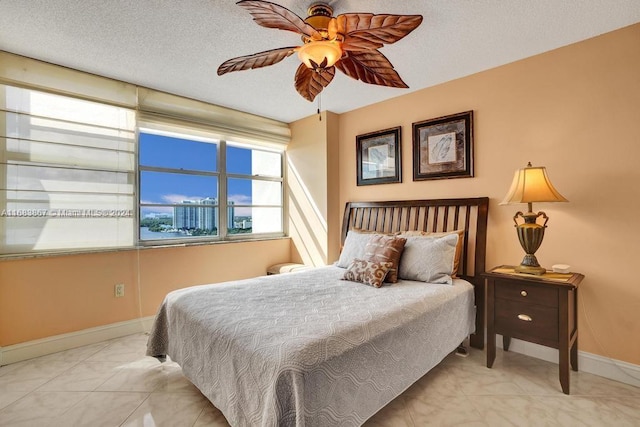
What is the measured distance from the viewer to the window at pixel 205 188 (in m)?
3.30

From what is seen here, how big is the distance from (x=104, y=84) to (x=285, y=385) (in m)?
3.08

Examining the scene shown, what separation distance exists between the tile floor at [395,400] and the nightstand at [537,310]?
175mm

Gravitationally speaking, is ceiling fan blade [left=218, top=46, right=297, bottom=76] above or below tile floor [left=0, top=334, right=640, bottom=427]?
above

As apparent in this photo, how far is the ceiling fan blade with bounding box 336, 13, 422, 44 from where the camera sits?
154 cm

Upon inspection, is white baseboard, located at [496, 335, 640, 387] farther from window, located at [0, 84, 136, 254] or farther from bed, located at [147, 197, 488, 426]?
window, located at [0, 84, 136, 254]

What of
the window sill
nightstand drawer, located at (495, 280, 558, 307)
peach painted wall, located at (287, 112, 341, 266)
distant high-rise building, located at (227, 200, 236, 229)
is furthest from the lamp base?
distant high-rise building, located at (227, 200, 236, 229)

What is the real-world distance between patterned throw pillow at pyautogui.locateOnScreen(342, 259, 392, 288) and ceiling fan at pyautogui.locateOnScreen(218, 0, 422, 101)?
4.34 ft

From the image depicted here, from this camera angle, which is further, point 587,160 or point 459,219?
point 459,219

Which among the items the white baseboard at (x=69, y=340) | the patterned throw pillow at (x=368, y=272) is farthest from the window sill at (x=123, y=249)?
the patterned throw pillow at (x=368, y=272)

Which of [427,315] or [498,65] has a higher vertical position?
[498,65]

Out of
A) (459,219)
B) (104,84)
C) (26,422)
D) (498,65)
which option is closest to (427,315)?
(459,219)

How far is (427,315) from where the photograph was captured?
1925 mm

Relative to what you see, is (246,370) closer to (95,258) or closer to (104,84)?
(95,258)

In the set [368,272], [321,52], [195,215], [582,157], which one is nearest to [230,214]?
[195,215]
